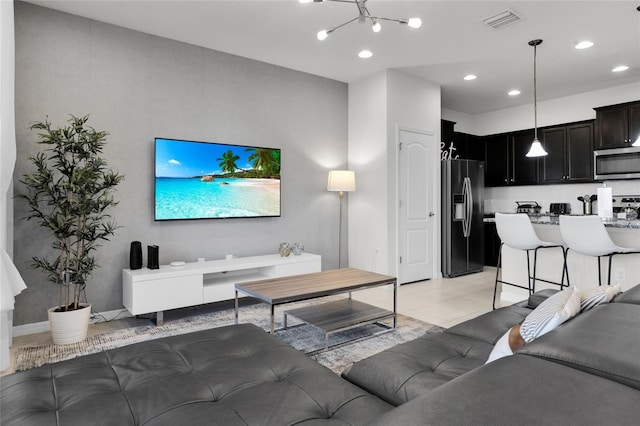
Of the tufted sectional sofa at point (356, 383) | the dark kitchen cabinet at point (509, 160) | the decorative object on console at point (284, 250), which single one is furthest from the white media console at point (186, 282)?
the dark kitchen cabinet at point (509, 160)

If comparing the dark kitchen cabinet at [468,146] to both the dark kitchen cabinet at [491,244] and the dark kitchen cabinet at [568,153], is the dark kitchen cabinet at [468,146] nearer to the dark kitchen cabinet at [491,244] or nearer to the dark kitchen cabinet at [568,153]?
the dark kitchen cabinet at [568,153]

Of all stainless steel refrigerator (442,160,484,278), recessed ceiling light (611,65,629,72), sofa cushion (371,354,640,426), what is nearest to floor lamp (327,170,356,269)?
stainless steel refrigerator (442,160,484,278)

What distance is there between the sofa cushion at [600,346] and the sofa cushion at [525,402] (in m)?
0.08

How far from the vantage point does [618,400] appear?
708 millimetres

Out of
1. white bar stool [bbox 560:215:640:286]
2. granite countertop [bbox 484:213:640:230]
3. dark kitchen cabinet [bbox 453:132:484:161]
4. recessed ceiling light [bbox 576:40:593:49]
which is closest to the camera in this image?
white bar stool [bbox 560:215:640:286]

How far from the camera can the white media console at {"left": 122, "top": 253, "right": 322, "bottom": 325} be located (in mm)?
3258

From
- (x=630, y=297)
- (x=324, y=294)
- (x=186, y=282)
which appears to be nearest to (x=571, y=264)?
(x=630, y=297)

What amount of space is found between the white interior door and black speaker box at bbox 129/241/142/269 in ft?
10.3

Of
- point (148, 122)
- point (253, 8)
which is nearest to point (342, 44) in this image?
point (253, 8)

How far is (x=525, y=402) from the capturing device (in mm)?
709

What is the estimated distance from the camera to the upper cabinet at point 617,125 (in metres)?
5.05

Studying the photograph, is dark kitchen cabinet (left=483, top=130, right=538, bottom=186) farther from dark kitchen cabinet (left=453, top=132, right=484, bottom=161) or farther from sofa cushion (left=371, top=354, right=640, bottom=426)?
sofa cushion (left=371, top=354, right=640, bottom=426)

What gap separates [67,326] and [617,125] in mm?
6892

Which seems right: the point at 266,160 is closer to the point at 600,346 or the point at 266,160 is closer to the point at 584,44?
the point at 584,44
